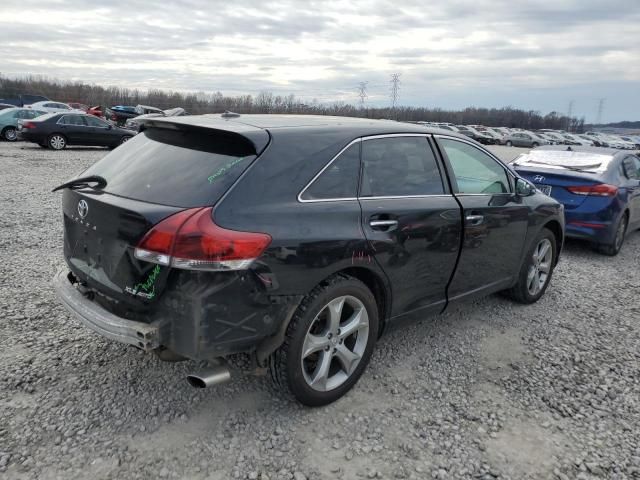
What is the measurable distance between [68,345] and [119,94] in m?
70.9

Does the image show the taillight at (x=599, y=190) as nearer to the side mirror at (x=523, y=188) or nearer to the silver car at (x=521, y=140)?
the side mirror at (x=523, y=188)

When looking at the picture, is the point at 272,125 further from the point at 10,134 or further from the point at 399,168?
the point at 10,134

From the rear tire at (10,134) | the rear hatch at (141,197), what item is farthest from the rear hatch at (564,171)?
the rear tire at (10,134)

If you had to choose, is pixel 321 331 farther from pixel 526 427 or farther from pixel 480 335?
pixel 480 335

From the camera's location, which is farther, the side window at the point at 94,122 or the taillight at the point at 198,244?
the side window at the point at 94,122

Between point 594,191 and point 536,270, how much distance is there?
260 centimetres

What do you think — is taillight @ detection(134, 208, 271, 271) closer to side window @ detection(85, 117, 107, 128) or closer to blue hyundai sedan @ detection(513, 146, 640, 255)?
blue hyundai sedan @ detection(513, 146, 640, 255)

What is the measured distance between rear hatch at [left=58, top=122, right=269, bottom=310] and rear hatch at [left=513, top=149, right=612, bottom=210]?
5474 millimetres

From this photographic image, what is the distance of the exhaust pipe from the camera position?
2.58 meters

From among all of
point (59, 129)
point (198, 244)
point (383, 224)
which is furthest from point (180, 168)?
point (59, 129)

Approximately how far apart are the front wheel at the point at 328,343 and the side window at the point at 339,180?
19.5 inches

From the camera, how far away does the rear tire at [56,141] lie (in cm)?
1803

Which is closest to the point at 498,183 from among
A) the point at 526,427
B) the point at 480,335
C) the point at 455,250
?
the point at 455,250

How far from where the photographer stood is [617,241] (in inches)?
280
